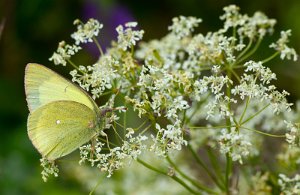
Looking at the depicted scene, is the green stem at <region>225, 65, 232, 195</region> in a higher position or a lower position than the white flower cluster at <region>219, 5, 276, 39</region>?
lower

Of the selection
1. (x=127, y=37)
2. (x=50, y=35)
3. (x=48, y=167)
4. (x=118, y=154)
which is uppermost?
(x=50, y=35)

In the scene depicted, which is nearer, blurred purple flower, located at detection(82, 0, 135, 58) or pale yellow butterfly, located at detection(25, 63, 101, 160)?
pale yellow butterfly, located at detection(25, 63, 101, 160)

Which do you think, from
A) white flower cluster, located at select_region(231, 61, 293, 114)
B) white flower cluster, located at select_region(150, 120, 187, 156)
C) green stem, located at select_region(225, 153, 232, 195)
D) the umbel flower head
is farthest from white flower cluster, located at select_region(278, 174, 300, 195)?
white flower cluster, located at select_region(150, 120, 187, 156)

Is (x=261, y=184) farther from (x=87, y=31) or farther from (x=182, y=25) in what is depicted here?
(x=87, y=31)

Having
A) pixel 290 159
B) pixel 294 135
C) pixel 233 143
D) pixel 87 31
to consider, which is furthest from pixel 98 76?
pixel 290 159

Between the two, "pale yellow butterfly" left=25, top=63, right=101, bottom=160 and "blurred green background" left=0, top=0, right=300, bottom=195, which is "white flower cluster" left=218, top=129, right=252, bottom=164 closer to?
"pale yellow butterfly" left=25, top=63, right=101, bottom=160

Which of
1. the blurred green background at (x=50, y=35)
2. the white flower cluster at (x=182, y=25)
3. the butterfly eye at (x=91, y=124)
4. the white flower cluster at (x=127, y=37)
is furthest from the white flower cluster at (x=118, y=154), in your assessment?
the blurred green background at (x=50, y=35)

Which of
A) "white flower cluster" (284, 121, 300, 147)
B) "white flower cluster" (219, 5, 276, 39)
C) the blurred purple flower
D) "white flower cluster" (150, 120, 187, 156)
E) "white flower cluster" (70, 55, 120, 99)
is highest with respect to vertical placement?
the blurred purple flower
